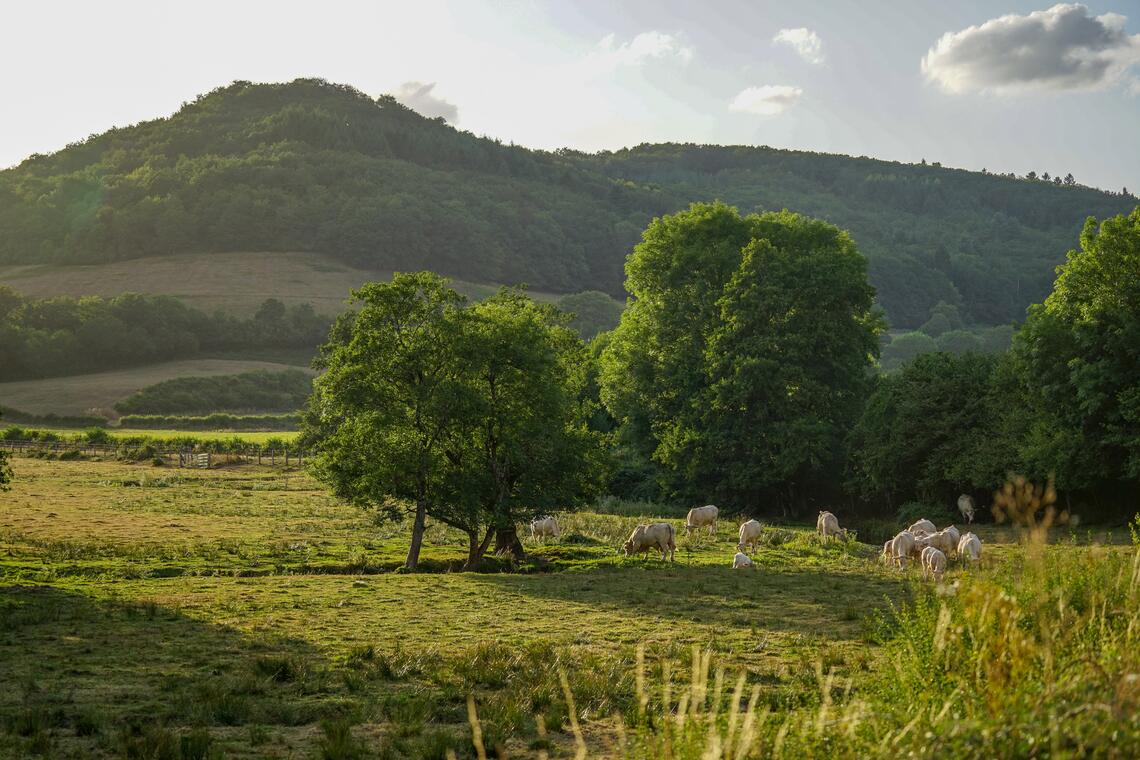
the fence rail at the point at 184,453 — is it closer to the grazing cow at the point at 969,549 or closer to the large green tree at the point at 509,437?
the large green tree at the point at 509,437

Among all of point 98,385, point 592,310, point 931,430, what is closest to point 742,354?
point 931,430

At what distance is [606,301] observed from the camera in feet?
515

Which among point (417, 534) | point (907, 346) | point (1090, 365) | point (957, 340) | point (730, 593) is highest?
point (957, 340)

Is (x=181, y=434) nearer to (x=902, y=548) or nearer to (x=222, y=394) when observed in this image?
(x=222, y=394)

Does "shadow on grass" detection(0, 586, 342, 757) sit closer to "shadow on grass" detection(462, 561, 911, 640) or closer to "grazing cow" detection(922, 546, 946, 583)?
"shadow on grass" detection(462, 561, 911, 640)

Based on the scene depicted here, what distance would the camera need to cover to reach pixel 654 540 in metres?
33.1

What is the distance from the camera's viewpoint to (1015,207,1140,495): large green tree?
1503 inches

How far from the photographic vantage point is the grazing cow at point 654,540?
1293 inches

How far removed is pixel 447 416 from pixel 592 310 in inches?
4791

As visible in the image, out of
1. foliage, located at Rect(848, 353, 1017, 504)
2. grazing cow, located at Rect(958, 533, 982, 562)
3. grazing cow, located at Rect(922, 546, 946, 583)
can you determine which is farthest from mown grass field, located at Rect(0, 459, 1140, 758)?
foliage, located at Rect(848, 353, 1017, 504)

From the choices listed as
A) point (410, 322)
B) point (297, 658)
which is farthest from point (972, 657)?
point (410, 322)

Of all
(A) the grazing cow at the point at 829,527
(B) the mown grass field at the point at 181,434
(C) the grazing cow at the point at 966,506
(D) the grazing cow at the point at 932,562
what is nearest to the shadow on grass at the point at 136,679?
(D) the grazing cow at the point at 932,562

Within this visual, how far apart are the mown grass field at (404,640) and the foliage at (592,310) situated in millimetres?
109258

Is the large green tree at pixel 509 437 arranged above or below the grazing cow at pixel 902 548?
above
